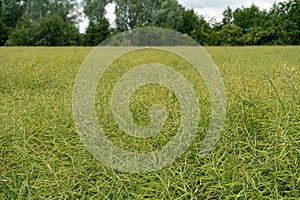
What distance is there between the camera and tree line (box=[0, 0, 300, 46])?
23531 mm

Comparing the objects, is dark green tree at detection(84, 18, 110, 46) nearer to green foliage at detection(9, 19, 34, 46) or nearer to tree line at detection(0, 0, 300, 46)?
tree line at detection(0, 0, 300, 46)

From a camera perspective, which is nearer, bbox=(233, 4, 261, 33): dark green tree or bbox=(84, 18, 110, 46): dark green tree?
bbox=(84, 18, 110, 46): dark green tree

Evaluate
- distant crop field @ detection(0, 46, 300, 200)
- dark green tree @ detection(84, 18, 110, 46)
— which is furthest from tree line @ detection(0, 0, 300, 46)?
distant crop field @ detection(0, 46, 300, 200)

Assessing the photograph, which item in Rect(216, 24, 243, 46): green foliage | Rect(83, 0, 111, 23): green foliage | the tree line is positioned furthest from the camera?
Rect(83, 0, 111, 23): green foliage

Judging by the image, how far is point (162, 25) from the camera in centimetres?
2281

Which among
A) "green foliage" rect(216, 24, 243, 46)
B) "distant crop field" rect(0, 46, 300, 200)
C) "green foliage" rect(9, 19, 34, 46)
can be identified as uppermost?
"distant crop field" rect(0, 46, 300, 200)

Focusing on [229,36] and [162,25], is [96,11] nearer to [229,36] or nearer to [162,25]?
[162,25]

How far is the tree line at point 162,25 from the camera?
23531 mm

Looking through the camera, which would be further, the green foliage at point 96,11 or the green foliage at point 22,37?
the green foliage at point 96,11

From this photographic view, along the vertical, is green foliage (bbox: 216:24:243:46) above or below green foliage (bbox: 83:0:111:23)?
below

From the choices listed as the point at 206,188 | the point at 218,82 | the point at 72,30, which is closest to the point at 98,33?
the point at 72,30

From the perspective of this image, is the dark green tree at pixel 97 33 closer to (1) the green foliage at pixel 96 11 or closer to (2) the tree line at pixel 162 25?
(2) the tree line at pixel 162 25

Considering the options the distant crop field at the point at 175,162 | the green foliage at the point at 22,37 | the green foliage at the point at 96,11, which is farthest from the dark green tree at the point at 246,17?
the distant crop field at the point at 175,162

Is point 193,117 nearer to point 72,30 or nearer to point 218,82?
point 218,82
